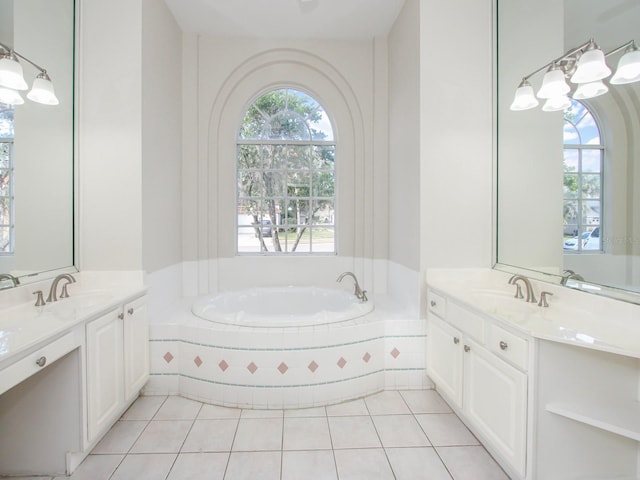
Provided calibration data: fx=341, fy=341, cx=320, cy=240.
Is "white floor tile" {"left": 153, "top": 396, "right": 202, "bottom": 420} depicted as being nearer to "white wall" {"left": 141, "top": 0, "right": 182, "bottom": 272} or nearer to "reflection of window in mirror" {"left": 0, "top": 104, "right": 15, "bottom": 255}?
"white wall" {"left": 141, "top": 0, "right": 182, "bottom": 272}

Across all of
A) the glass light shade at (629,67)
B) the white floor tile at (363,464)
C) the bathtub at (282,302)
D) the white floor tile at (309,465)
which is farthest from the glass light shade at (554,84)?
the white floor tile at (309,465)

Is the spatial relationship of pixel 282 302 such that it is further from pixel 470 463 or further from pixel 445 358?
pixel 470 463

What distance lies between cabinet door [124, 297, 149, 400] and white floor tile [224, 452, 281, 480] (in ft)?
2.60

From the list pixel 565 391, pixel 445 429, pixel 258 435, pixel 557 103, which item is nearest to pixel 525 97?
pixel 557 103

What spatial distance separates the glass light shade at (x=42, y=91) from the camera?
6.01 feet

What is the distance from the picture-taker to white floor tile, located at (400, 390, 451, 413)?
86.7 inches

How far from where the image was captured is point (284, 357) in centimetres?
218

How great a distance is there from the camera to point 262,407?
2182 millimetres

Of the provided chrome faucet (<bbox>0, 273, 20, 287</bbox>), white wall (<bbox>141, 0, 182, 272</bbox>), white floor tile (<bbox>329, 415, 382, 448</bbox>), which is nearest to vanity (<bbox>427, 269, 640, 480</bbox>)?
white floor tile (<bbox>329, 415, 382, 448</bbox>)

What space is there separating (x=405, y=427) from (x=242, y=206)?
7.98ft

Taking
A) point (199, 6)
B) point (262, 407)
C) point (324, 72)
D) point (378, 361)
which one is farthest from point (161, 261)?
point (324, 72)

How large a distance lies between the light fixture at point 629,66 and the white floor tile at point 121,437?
9.85 feet

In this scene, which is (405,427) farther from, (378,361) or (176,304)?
(176,304)

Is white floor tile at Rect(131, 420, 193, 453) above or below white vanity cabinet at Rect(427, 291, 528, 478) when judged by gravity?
below
